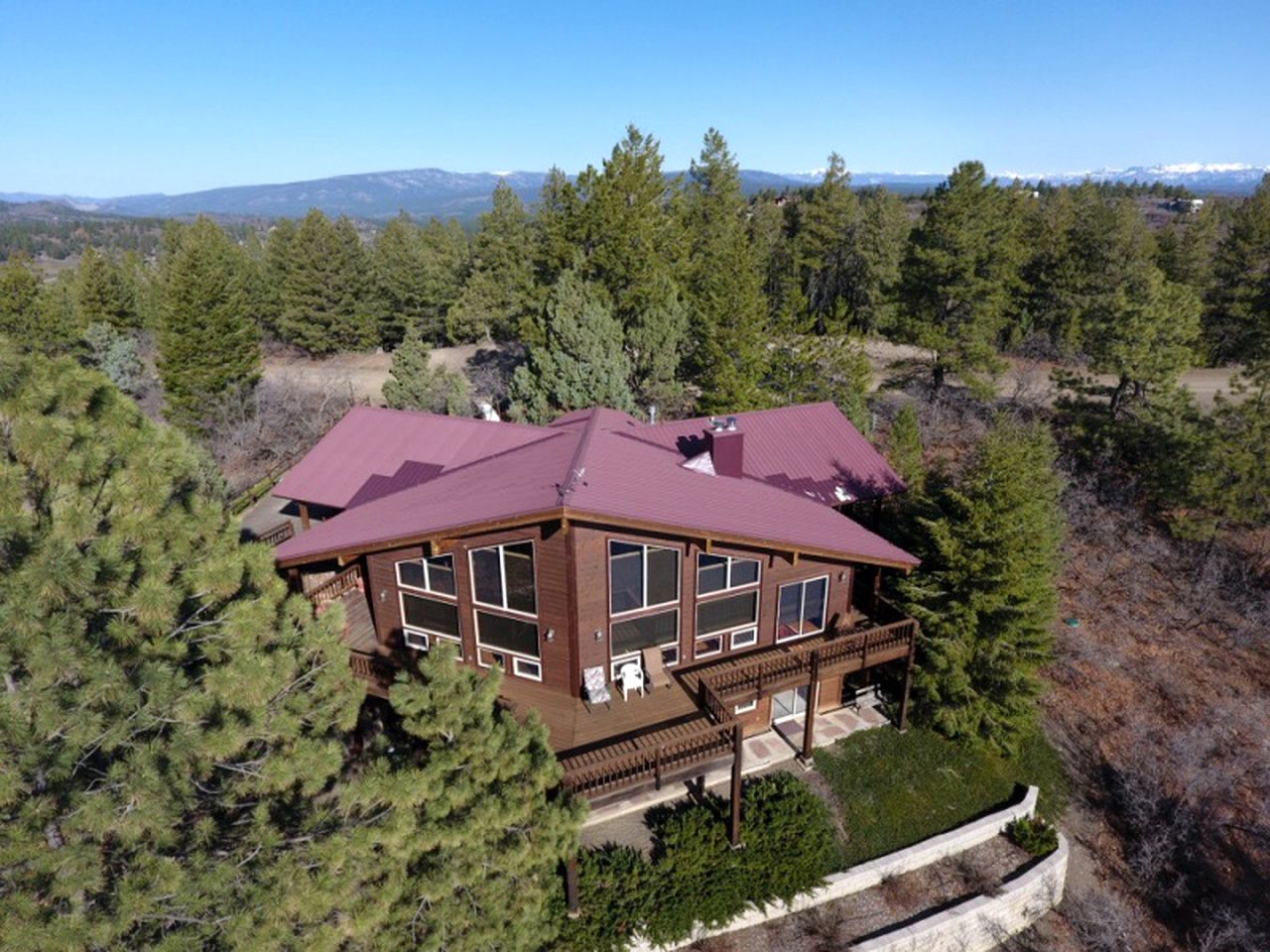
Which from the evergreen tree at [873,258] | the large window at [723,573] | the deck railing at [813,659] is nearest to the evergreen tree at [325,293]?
the evergreen tree at [873,258]

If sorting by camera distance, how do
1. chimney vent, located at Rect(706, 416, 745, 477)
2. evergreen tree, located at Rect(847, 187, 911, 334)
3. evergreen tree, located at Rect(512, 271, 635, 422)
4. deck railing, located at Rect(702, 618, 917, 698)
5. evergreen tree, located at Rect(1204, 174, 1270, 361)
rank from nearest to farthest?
deck railing, located at Rect(702, 618, 917, 698)
chimney vent, located at Rect(706, 416, 745, 477)
evergreen tree, located at Rect(512, 271, 635, 422)
evergreen tree, located at Rect(1204, 174, 1270, 361)
evergreen tree, located at Rect(847, 187, 911, 334)

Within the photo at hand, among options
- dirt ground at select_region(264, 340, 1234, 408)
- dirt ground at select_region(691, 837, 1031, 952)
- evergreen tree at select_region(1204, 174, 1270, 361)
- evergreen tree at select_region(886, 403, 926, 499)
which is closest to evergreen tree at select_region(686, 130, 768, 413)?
evergreen tree at select_region(886, 403, 926, 499)

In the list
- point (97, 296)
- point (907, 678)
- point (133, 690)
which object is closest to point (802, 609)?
point (907, 678)

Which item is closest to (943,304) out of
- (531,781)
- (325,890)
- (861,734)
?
(861,734)

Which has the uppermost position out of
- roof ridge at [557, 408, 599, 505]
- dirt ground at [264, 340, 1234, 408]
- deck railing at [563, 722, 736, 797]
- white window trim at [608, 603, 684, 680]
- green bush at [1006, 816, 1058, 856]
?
roof ridge at [557, 408, 599, 505]

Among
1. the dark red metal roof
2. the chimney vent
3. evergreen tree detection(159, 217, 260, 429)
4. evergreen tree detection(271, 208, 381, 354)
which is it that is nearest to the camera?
the dark red metal roof

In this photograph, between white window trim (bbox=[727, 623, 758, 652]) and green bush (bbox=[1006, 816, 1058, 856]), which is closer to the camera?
green bush (bbox=[1006, 816, 1058, 856])

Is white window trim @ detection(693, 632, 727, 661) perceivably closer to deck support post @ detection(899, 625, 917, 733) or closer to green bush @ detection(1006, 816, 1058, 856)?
deck support post @ detection(899, 625, 917, 733)

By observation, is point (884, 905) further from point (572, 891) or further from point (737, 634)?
point (572, 891)
